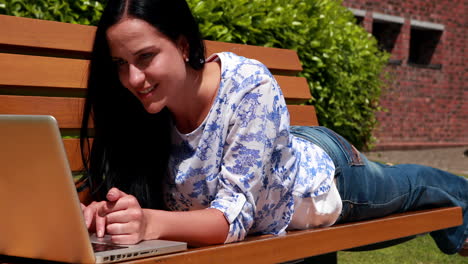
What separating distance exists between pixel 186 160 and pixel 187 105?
0.58 ft

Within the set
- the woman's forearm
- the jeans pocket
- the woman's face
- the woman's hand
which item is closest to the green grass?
the jeans pocket

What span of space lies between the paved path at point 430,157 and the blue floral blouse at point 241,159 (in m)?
7.34

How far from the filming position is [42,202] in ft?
4.46

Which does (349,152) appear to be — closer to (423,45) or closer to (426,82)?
(426,82)

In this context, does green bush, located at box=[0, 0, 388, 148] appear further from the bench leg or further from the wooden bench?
the bench leg

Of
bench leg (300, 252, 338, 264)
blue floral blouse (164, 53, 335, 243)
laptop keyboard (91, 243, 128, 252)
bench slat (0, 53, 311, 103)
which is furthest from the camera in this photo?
bench leg (300, 252, 338, 264)

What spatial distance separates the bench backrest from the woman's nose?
2.49ft

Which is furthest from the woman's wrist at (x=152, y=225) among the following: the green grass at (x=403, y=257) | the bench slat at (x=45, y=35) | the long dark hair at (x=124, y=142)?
the green grass at (x=403, y=257)

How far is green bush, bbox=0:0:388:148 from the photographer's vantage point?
319 cm

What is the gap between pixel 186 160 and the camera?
2014 mm

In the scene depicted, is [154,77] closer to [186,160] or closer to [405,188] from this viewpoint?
[186,160]

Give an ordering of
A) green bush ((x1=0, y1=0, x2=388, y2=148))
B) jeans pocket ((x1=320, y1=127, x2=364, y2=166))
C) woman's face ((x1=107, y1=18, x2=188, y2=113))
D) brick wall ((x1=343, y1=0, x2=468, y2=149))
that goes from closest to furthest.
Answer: woman's face ((x1=107, y1=18, x2=188, y2=113))
jeans pocket ((x1=320, y1=127, x2=364, y2=166))
green bush ((x1=0, y1=0, x2=388, y2=148))
brick wall ((x1=343, y1=0, x2=468, y2=149))

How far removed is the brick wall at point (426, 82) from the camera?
12.4m

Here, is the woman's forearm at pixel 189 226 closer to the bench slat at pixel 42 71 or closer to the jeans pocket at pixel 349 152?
the jeans pocket at pixel 349 152
